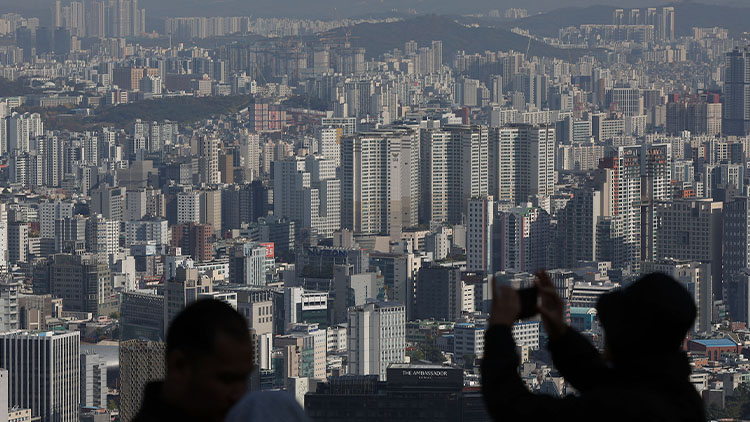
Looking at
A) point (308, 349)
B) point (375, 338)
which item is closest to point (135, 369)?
point (308, 349)

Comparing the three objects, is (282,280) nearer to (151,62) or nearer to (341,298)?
(341,298)

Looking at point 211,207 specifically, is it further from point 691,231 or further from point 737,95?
point 737,95

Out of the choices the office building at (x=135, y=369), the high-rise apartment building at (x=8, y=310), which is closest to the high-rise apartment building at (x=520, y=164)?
the high-rise apartment building at (x=8, y=310)

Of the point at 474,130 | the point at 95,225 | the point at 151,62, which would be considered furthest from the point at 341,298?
the point at 151,62

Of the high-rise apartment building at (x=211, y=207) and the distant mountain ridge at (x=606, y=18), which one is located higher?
the distant mountain ridge at (x=606, y=18)

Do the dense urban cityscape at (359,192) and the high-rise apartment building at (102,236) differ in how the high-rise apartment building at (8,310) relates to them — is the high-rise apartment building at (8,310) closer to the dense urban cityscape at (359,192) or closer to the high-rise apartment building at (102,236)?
the dense urban cityscape at (359,192)
